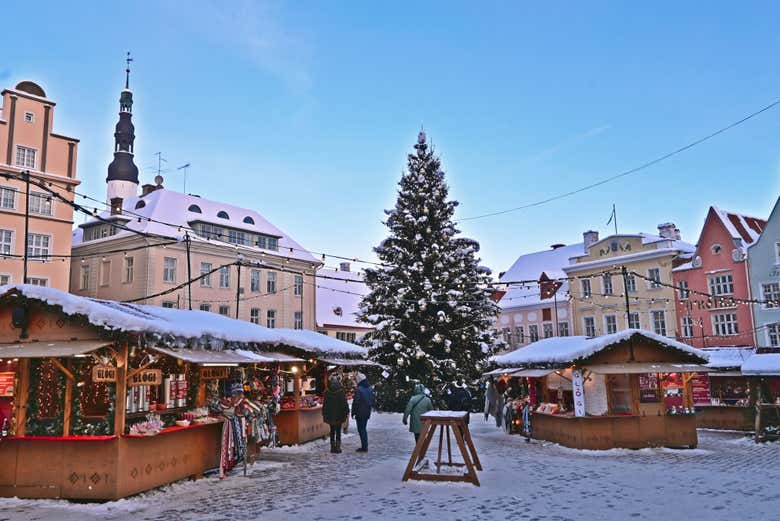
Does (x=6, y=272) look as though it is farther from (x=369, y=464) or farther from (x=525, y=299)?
(x=525, y=299)

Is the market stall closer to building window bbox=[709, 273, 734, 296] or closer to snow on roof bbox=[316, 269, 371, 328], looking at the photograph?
building window bbox=[709, 273, 734, 296]

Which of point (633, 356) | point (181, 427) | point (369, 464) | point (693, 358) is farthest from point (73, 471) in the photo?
point (693, 358)

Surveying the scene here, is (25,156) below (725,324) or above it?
above

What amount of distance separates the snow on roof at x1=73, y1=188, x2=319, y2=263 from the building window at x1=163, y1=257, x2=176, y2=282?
1.65 meters

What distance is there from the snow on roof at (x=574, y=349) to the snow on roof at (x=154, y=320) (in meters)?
6.81

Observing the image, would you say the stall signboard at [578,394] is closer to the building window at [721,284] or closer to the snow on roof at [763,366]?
the snow on roof at [763,366]

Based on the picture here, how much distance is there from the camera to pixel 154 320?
11.3 meters

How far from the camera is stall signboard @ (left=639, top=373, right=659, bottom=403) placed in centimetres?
1691

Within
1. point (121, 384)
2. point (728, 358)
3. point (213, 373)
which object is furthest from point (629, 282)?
point (121, 384)

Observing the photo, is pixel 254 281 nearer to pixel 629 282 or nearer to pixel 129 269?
pixel 129 269

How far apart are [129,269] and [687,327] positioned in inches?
1427

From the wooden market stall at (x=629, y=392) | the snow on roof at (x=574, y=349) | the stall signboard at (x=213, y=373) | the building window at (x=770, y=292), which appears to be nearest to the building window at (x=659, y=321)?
the building window at (x=770, y=292)

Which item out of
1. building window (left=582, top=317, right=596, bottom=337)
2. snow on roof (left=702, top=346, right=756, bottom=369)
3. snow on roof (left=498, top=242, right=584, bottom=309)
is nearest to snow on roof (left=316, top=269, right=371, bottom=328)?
snow on roof (left=498, top=242, right=584, bottom=309)

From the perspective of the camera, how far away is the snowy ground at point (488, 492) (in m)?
9.09
